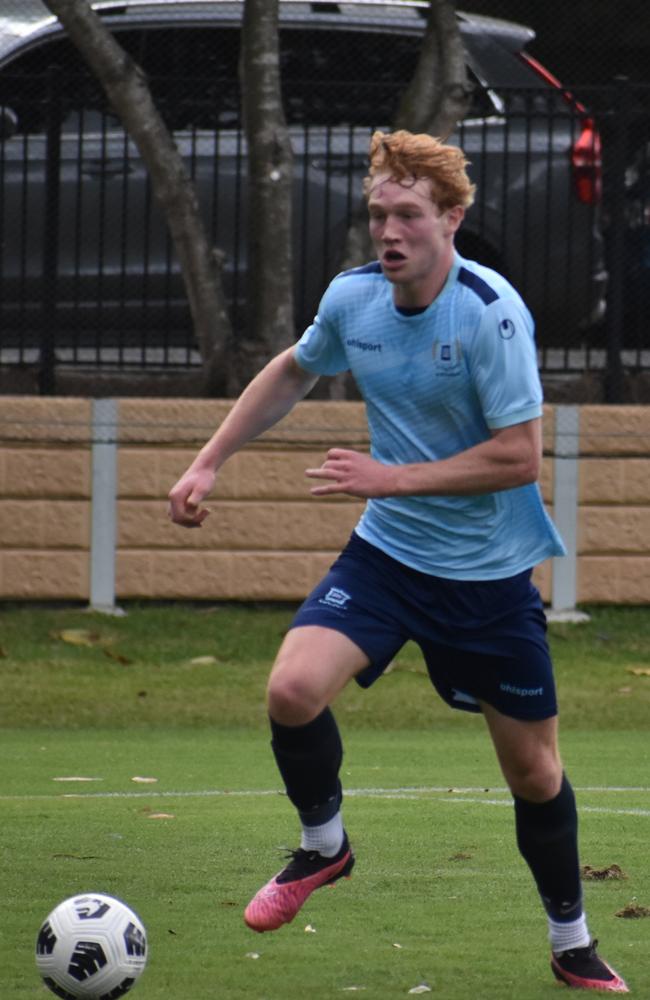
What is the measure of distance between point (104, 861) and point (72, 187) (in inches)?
276

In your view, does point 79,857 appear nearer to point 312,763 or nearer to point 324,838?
point 324,838

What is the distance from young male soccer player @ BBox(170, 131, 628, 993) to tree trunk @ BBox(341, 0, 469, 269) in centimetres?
761

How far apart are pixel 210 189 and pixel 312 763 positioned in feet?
28.5

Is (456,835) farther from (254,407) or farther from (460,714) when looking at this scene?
(460,714)

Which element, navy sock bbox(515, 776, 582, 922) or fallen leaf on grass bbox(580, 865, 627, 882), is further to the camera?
fallen leaf on grass bbox(580, 865, 627, 882)

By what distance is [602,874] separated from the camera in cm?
653

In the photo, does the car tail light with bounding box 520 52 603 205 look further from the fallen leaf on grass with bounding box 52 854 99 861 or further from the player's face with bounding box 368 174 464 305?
the player's face with bounding box 368 174 464 305

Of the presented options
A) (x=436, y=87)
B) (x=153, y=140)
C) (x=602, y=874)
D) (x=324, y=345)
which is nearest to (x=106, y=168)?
(x=153, y=140)

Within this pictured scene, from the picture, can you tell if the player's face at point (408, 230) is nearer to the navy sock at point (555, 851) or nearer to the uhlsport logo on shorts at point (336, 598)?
the uhlsport logo on shorts at point (336, 598)

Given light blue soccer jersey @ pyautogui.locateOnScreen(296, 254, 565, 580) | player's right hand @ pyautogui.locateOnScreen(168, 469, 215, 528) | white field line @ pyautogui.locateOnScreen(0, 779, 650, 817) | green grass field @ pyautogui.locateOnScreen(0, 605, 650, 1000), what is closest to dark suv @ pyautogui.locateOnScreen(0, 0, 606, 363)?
green grass field @ pyautogui.locateOnScreen(0, 605, 650, 1000)

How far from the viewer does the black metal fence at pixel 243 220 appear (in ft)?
42.4

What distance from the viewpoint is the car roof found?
13.8 meters

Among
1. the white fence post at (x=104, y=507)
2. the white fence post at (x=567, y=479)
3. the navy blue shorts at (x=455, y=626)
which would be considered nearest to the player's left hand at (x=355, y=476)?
the navy blue shorts at (x=455, y=626)

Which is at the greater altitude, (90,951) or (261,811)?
(90,951)
